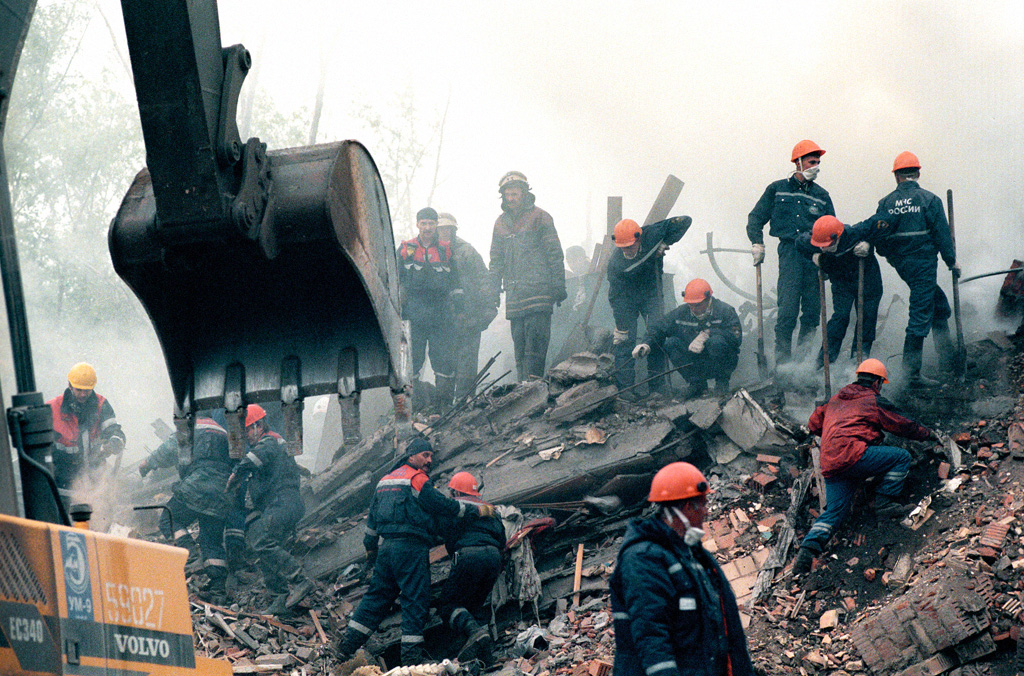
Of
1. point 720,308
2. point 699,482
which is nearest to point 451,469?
point 720,308

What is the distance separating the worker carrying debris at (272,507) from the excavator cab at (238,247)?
4.78m

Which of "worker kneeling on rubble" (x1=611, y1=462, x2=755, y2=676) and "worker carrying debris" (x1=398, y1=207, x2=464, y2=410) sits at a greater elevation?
"worker carrying debris" (x1=398, y1=207, x2=464, y2=410)

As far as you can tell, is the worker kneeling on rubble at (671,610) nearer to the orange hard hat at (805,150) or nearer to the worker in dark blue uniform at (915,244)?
the worker in dark blue uniform at (915,244)

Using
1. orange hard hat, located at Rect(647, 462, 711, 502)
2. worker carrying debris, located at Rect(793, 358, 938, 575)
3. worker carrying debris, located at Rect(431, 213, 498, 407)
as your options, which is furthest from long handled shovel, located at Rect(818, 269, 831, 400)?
orange hard hat, located at Rect(647, 462, 711, 502)

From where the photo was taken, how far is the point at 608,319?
12.6 m

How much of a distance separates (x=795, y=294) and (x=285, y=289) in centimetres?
631

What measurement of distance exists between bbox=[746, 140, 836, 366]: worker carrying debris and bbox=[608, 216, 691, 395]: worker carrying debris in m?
0.95

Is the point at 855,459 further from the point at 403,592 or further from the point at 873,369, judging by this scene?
the point at 403,592

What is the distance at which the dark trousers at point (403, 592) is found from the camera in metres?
6.86

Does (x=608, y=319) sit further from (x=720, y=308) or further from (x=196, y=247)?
(x=196, y=247)

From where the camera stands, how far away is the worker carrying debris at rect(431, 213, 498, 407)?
10414 mm

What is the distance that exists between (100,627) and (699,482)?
266 centimetres

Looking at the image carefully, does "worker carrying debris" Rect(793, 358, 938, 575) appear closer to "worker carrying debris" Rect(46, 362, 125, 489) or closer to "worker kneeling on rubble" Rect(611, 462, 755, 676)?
"worker kneeling on rubble" Rect(611, 462, 755, 676)

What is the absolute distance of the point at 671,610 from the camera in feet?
12.3
